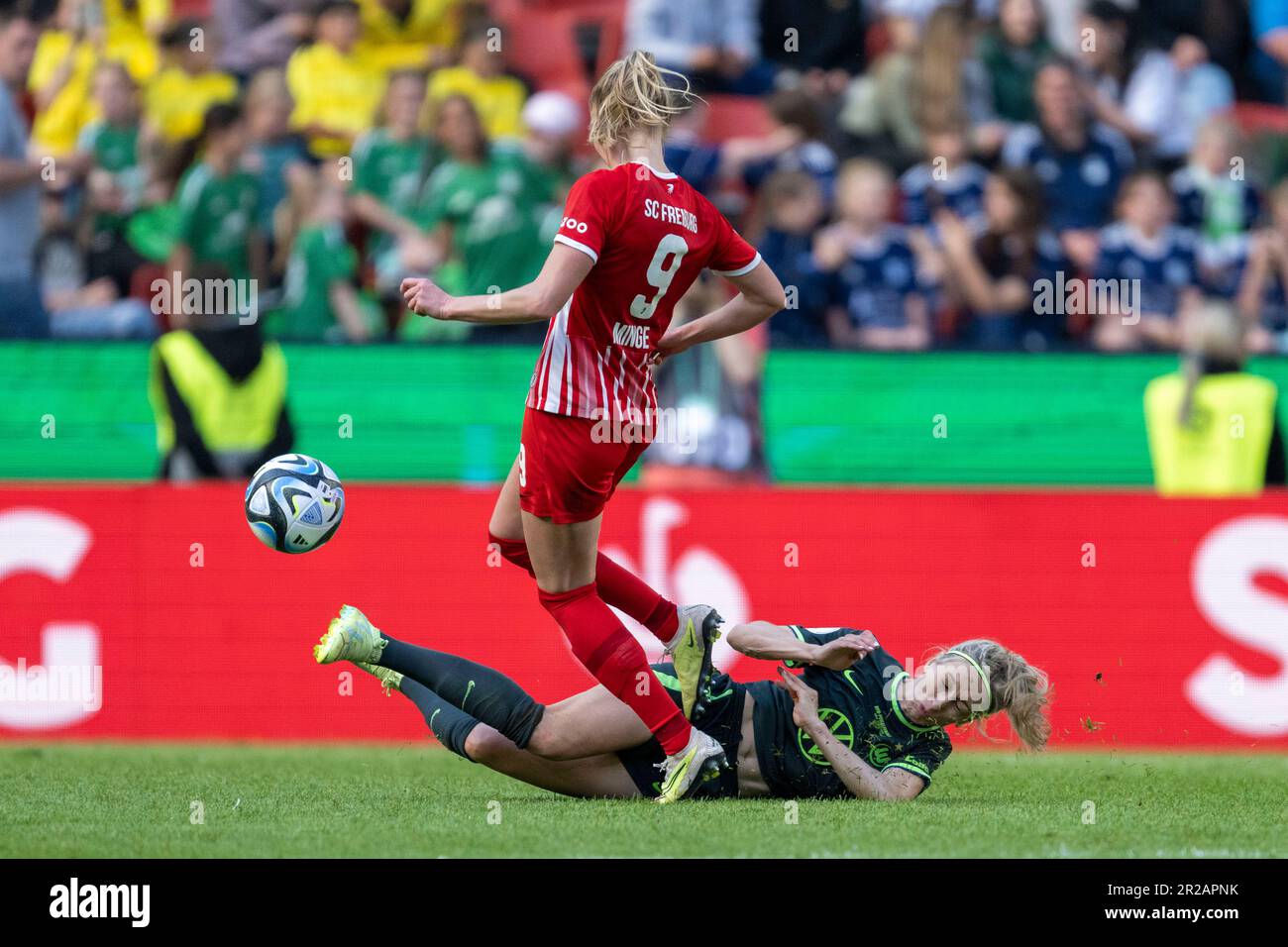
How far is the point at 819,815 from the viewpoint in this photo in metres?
5.55

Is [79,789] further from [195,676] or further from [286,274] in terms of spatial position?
[286,274]

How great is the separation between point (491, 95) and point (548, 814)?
7.33 m

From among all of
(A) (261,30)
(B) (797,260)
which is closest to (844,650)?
(B) (797,260)

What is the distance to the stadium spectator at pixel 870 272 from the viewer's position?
1098cm

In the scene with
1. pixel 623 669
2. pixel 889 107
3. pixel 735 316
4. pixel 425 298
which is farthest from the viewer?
pixel 889 107

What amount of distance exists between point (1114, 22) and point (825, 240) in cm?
333

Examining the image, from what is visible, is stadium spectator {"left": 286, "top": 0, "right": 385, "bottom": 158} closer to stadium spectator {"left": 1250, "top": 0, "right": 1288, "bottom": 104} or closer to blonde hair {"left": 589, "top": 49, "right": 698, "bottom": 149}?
stadium spectator {"left": 1250, "top": 0, "right": 1288, "bottom": 104}

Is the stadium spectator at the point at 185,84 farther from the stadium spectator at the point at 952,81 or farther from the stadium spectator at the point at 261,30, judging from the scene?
the stadium spectator at the point at 952,81

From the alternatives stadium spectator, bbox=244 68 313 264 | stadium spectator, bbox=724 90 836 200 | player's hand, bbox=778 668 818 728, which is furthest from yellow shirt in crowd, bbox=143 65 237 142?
player's hand, bbox=778 668 818 728

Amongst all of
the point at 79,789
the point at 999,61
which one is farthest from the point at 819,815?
the point at 999,61

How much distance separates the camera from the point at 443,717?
19.7 ft

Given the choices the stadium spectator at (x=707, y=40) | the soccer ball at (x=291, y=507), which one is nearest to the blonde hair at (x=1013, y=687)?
the soccer ball at (x=291, y=507)

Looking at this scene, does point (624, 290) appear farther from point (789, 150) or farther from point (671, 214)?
point (789, 150)

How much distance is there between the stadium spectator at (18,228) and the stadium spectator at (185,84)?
2.82 feet
